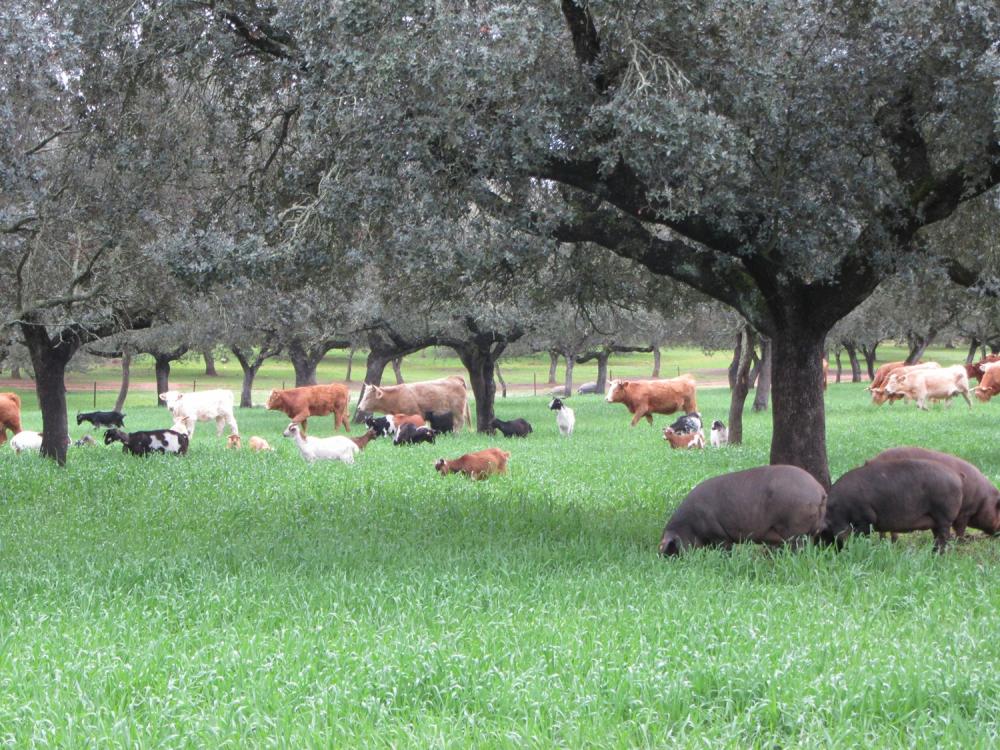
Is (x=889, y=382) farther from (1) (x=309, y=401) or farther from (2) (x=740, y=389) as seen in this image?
(1) (x=309, y=401)

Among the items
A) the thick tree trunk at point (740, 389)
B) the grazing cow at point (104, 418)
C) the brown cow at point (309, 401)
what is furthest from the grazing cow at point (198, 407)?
the thick tree trunk at point (740, 389)

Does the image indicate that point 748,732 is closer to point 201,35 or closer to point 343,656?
point 343,656

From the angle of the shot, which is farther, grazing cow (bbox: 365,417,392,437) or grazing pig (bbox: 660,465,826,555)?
grazing cow (bbox: 365,417,392,437)

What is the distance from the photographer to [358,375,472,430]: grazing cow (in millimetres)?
30688

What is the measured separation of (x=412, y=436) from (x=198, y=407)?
21.7ft

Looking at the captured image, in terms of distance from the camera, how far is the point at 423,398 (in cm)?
3084

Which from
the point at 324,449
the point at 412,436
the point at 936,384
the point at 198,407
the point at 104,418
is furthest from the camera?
the point at 936,384

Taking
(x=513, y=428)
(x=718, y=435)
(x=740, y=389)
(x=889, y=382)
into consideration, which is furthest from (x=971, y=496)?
(x=889, y=382)

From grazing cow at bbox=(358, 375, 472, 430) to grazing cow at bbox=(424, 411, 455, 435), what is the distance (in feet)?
4.49

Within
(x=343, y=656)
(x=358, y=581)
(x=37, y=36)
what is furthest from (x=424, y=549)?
(x=37, y=36)

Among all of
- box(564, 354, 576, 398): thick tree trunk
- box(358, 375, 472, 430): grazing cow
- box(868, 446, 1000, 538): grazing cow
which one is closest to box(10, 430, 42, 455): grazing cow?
box(358, 375, 472, 430): grazing cow

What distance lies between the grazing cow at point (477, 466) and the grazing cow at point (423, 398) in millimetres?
13859

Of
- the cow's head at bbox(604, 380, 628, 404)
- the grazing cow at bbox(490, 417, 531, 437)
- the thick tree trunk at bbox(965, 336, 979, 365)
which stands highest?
the thick tree trunk at bbox(965, 336, 979, 365)

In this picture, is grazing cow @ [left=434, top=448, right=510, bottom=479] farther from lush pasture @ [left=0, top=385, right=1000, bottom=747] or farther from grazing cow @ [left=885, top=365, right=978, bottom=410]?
grazing cow @ [left=885, top=365, right=978, bottom=410]
